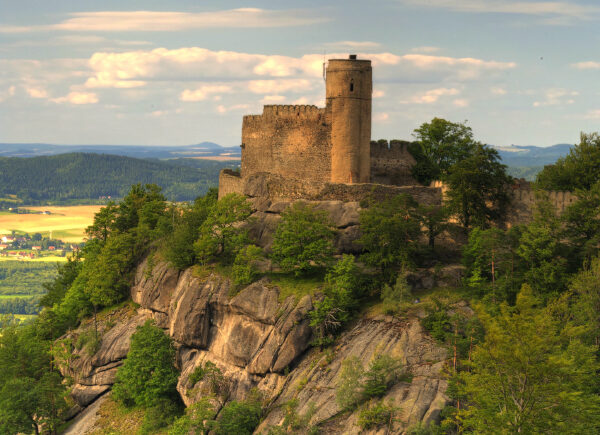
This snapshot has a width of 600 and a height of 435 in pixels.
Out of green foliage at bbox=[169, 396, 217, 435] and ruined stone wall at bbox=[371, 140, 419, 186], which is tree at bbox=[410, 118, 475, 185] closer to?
ruined stone wall at bbox=[371, 140, 419, 186]

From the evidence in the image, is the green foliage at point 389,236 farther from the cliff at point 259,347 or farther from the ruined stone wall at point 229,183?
the ruined stone wall at point 229,183

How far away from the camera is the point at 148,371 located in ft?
180

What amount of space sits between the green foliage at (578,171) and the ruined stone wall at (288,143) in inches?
639

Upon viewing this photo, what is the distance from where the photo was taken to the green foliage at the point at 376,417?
37.6 metres

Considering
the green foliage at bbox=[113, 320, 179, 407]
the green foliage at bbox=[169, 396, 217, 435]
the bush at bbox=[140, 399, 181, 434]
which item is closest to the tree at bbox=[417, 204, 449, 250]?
the green foliage at bbox=[169, 396, 217, 435]

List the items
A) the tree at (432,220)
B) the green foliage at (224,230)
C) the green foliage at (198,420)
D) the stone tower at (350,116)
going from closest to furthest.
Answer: the green foliage at (198,420) → the tree at (432,220) → the green foliage at (224,230) → the stone tower at (350,116)

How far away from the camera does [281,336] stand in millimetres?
47844

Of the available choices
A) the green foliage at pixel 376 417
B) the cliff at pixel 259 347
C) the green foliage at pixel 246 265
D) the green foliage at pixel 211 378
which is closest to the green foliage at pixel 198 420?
the green foliage at pixel 211 378

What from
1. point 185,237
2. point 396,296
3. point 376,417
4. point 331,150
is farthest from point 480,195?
point 185,237

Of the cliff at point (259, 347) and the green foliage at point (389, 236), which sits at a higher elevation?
the green foliage at point (389, 236)

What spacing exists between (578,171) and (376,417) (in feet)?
77.6

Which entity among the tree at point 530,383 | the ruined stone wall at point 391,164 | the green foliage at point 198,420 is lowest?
the green foliage at point 198,420

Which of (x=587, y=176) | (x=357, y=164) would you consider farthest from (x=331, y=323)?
(x=587, y=176)

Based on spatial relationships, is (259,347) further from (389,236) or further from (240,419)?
(389,236)
